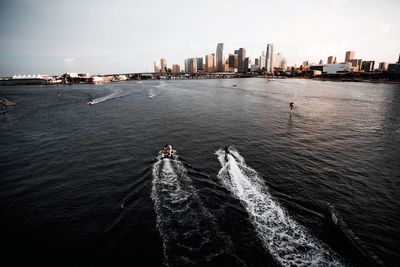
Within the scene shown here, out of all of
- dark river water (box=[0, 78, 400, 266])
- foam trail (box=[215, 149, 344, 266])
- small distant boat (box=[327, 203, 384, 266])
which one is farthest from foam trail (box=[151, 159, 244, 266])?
small distant boat (box=[327, 203, 384, 266])

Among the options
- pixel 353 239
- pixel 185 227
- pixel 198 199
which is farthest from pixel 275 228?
pixel 198 199

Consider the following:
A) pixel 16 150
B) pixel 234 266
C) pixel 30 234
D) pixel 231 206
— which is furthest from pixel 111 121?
pixel 234 266

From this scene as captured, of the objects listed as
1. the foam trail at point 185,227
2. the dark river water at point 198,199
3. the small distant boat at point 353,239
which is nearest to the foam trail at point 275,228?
the dark river water at point 198,199

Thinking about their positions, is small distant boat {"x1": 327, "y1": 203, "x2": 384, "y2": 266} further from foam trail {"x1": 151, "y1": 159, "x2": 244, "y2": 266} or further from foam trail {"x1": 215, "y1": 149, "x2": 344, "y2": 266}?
foam trail {"x1": 151, "y1": 159, "x2": 244, "y2": 266}

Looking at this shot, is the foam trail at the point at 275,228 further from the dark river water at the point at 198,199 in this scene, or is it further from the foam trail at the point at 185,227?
the foam trail at the point at 185,227

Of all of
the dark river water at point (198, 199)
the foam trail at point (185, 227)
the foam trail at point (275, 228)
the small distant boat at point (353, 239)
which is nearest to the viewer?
the small distant boat at point (353, 239)

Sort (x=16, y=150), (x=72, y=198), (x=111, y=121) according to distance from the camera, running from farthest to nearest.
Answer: (x=111, y=121), (x=16, y=150), (x=72, y=198)

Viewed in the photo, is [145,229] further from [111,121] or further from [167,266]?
[111,121]
